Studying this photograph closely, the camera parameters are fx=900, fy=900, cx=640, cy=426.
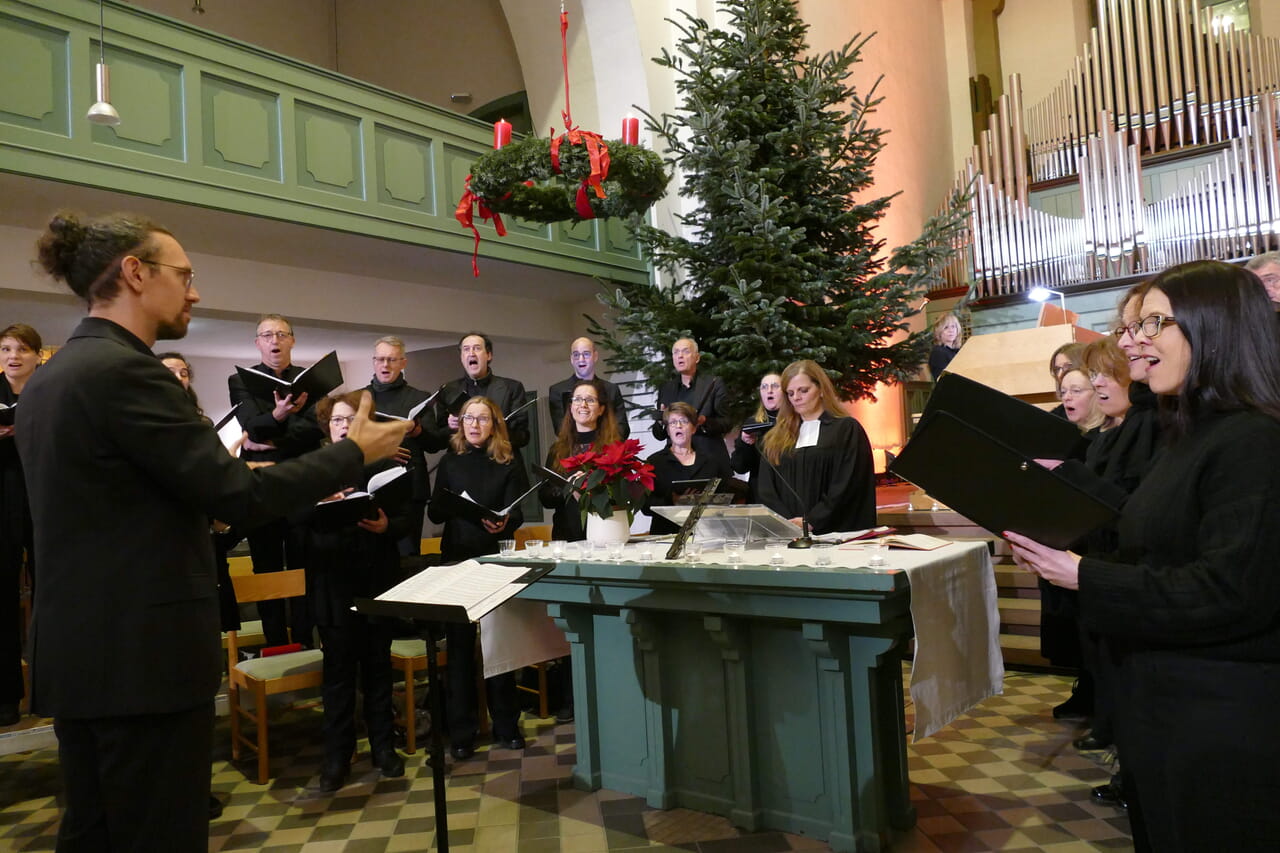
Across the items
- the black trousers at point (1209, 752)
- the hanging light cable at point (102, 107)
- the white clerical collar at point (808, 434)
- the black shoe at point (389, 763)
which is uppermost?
the hanging light cable at point (102, 107)

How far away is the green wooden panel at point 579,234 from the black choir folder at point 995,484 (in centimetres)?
652

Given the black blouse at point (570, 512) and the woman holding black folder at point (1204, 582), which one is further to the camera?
the black blouse at point (570, 512)

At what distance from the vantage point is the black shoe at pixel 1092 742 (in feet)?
12.2

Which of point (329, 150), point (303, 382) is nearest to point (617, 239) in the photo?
point (329, 150)

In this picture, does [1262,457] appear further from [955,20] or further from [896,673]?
[955,20]

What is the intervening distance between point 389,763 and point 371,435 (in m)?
2.54

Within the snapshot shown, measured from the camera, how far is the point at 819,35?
9.66 m

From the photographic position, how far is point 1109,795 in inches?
128

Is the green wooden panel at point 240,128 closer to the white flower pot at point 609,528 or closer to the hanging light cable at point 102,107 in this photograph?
the hanging light cable at point 102,107

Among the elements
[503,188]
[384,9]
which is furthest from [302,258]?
[384,9]

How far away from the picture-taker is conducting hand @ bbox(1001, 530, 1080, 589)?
68.1 inches

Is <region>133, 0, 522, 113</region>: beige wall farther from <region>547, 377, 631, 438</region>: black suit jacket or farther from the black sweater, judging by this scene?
the black sweater

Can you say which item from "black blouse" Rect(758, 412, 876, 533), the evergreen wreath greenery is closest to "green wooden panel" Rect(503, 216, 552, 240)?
the evergreen wreath greenery

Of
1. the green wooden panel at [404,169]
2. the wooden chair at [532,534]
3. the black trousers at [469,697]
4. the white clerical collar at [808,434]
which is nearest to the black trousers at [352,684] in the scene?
the black trousers at [469,697]
